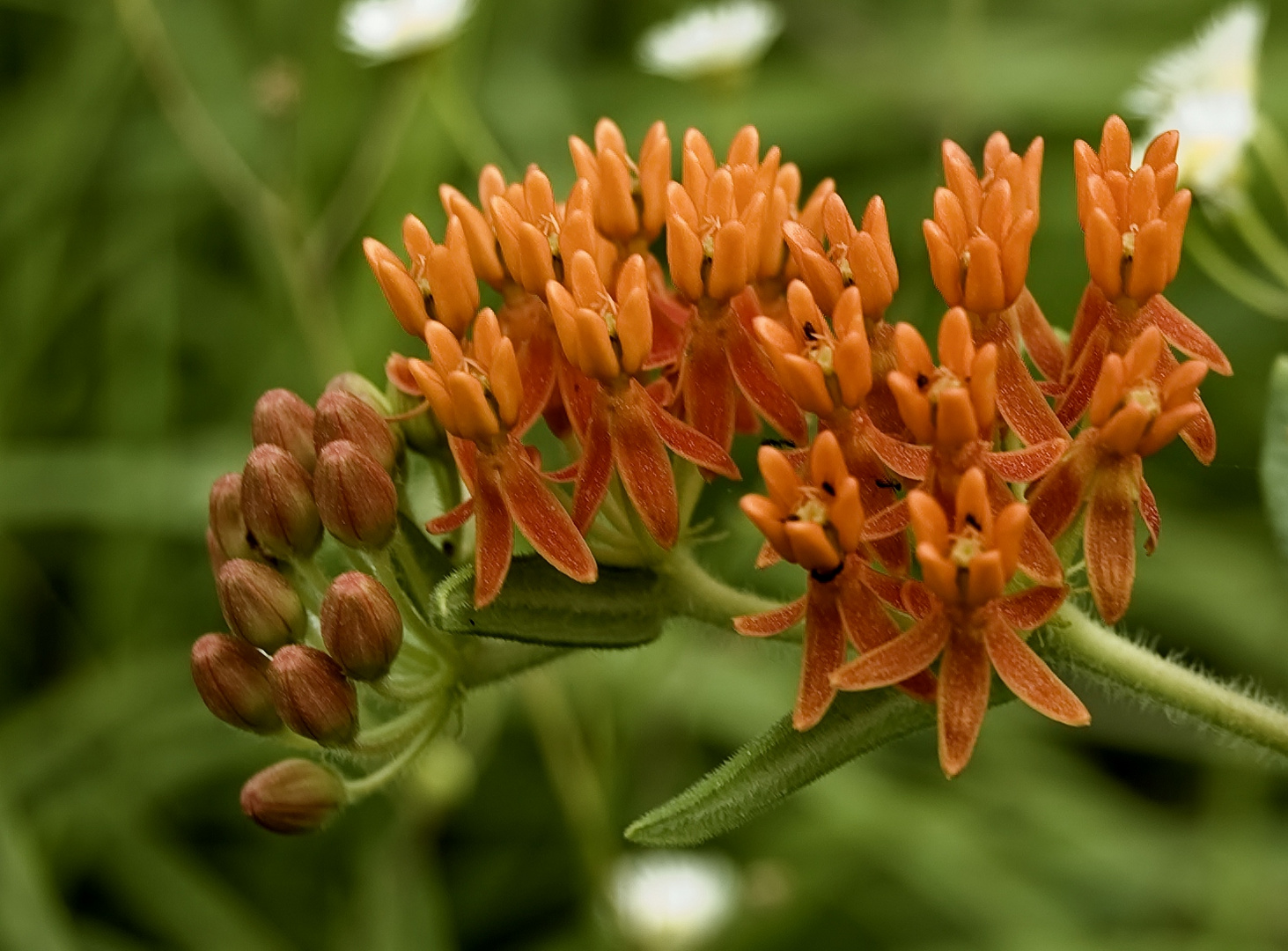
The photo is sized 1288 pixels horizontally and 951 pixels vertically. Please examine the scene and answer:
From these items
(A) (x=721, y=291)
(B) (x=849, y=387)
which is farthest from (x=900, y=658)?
(A) (x=721, y=291)

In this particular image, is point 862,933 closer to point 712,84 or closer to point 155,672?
point 155,672

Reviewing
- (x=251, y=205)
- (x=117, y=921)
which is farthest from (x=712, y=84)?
(x=117, y=921)

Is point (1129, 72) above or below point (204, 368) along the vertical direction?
below

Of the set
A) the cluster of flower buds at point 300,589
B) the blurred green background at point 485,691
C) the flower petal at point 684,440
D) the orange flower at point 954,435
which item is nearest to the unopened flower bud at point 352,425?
the cluster of flower buds at point 300,589

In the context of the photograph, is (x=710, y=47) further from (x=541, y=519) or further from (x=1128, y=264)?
(x=541, y=519)

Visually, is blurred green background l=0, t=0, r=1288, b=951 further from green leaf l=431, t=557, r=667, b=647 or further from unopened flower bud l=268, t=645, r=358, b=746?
unopened flower bud l=268, t=645, r=358, b=746

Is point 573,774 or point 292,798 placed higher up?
point 292,798

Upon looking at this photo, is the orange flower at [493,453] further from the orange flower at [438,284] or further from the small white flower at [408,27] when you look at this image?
the small white flower at [408,27]
